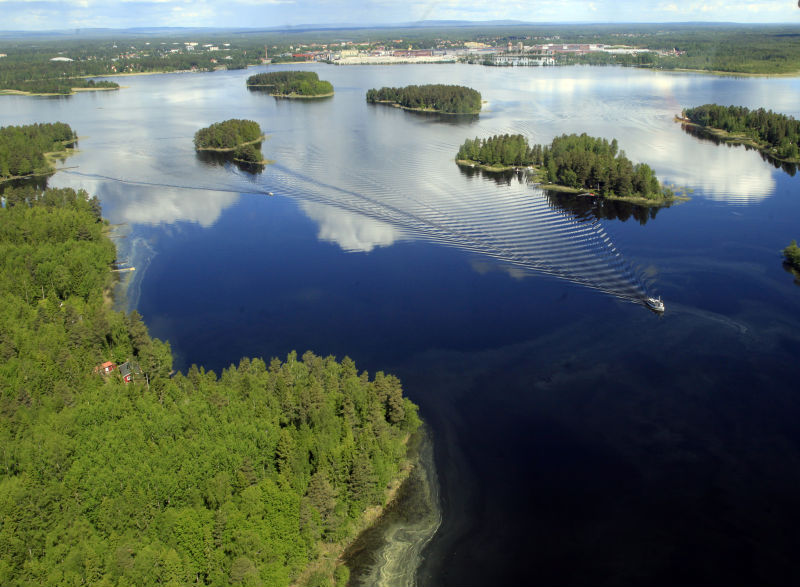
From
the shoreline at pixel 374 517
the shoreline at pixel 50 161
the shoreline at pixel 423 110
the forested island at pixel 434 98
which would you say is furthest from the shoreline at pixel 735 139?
the shoreline at pixel 50 161

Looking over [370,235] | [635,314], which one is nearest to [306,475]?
[635,314]

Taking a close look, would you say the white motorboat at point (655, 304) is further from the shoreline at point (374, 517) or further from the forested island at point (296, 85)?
the forested island at point (296, 85)

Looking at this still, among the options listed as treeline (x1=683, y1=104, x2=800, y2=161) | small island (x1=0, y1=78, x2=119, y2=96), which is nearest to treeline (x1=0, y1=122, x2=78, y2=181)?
small island (x1=0, y1=78, x2=119, y2=96)

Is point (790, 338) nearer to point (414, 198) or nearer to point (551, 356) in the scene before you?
point (551, 356)

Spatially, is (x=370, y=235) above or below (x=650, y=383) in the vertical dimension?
above

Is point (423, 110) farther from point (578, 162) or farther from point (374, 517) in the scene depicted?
point (374, 517)

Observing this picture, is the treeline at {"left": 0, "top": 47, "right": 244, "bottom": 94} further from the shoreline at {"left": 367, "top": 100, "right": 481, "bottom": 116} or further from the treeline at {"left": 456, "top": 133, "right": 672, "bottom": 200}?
the treeline at {"left": 456, "top": 133, "right": 672, "bottom": 200}

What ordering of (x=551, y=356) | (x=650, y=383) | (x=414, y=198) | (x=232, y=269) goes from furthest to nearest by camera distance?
(x=414, y=198)
(x=232, y=269)
(x=551, y=356)
(x=650, y=383)
